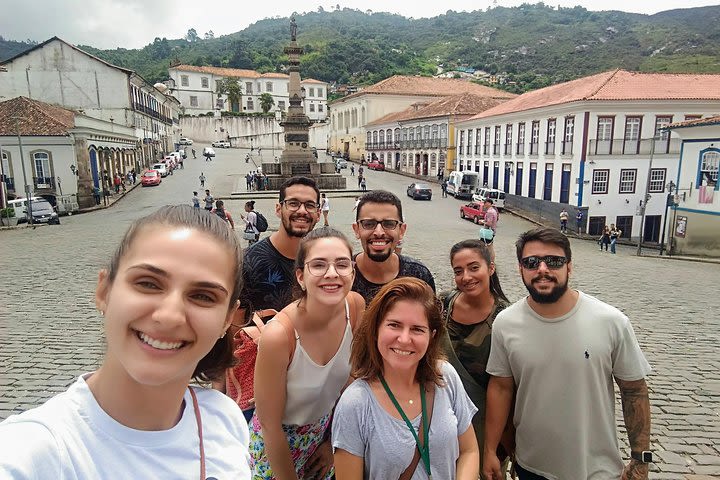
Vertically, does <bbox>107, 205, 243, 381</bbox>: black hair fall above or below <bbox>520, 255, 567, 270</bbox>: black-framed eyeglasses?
above

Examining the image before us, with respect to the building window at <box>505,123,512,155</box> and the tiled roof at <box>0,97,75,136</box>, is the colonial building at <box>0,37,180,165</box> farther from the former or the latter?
the building window at <box>505,123,512,155</box>

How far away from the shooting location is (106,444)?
3.94ft

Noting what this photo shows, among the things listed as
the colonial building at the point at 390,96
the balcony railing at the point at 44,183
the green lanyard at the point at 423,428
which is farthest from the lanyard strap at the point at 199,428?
the colonial building at the point at 390,96

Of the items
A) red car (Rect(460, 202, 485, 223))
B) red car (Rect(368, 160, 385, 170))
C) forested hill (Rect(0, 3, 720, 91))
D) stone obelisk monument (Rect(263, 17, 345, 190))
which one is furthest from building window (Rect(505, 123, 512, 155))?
forested hill (Rect(0, 3, 720, 91))

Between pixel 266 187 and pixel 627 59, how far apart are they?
288 feet

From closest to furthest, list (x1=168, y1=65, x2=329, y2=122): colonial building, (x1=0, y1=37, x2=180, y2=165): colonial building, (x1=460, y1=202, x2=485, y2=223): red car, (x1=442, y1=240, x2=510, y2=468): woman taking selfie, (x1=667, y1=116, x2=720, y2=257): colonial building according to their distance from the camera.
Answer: (x1=442, y1=240, x2=510, y2=468): woman taking selfie, (x1=667, y1=116, x2=720, y2=257): colonial building, (x1=460, y1=202, x2=485, y2=223): red car, (x1=0, y1=37, x2=180, y2=165): colonial building, (x1=168, y1=65, x2=329, y2=122): colonial building

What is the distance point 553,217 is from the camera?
29.3m

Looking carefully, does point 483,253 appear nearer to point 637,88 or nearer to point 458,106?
point 637,88

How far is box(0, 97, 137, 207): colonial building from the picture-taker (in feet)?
88.2

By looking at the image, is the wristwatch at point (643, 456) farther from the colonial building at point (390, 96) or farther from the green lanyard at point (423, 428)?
the colonial building at point (390, 96)

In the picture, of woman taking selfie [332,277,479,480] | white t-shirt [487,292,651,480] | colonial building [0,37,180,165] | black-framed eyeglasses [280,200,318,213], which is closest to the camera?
woman taking selfie [332,277,479,480]

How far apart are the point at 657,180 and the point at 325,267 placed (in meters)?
32.5

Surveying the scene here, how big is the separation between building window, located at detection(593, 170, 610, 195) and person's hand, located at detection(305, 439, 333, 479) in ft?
95.7

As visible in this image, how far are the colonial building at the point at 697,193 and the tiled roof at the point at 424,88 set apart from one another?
3536 cm
